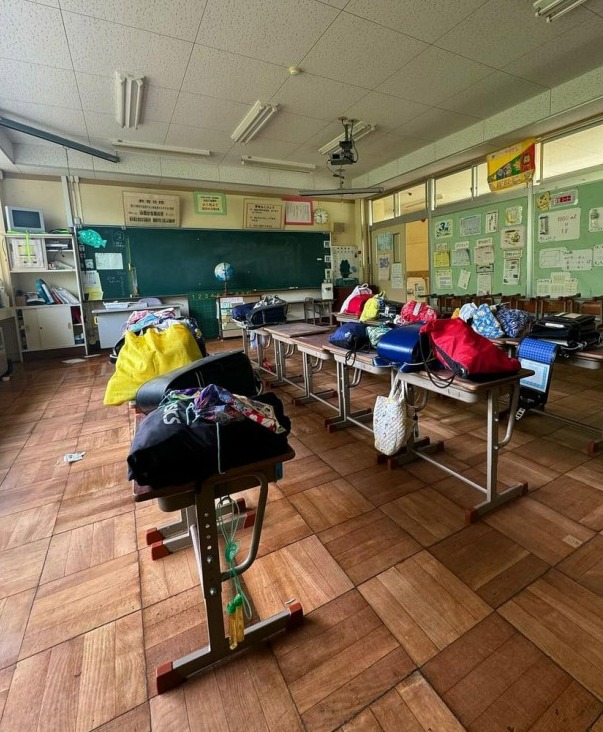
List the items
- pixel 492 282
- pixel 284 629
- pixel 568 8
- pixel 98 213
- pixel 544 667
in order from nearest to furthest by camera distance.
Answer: pixel 544 667 < pixel 284 629 < pixel 568 8 < pixel 492 282 < pixel 98 213

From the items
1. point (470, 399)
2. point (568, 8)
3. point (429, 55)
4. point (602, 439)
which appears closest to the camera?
point (470, 399)

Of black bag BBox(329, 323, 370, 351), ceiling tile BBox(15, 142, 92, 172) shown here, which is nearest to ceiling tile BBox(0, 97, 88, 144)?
ceiling tile BBox(15, 142, 92, 172)

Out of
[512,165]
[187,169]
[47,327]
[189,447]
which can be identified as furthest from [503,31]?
[47,327]

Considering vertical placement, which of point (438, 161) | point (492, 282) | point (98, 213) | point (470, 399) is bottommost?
point (470, 399)

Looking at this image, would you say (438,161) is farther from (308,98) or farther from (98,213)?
(98,213)

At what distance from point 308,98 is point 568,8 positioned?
2402mm

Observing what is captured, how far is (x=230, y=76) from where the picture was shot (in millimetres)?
3699

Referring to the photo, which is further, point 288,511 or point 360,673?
point 288,511

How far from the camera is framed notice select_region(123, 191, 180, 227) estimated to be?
254 inches

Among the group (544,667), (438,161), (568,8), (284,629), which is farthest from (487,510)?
(438,161)

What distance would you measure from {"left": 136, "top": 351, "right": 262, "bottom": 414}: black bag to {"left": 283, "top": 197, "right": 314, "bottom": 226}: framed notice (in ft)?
22.2

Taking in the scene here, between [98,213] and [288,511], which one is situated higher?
[98,213]

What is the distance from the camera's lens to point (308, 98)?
4.23 meters

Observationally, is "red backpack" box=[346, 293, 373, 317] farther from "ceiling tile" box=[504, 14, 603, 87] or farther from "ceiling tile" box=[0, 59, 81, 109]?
"ceiling tile" box=[0, 59, 81, 109]
